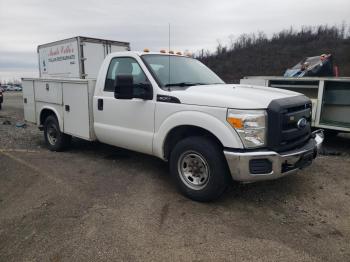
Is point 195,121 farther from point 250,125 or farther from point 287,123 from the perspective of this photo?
point 287,123

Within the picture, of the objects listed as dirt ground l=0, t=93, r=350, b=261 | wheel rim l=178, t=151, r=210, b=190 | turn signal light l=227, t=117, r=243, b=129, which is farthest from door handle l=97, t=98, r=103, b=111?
turn signal light l=227, t=117, r=243, b=129

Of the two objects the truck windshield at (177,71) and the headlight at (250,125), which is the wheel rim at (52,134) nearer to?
the truck windshield at (177,71)

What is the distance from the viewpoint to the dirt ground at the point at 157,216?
3.06m

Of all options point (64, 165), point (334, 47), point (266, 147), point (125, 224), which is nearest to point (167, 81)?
point (266, 147)

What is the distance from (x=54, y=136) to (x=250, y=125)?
15.4ft

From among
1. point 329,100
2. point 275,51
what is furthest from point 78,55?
point 275,51

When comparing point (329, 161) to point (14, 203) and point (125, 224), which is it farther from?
point (14, 203)

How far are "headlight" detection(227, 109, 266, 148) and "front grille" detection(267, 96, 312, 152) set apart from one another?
3.1 inches

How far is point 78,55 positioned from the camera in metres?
6.48

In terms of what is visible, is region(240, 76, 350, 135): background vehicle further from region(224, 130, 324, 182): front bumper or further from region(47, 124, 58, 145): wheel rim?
region(47, 124, 58, 145): wheel rim

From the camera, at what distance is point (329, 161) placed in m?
5.83

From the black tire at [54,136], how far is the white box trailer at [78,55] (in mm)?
1031

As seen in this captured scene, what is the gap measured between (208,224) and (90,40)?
4.74 metres

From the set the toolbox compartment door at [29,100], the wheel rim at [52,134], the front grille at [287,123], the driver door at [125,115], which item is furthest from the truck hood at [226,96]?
the toolbox compartment door at [29,100]
